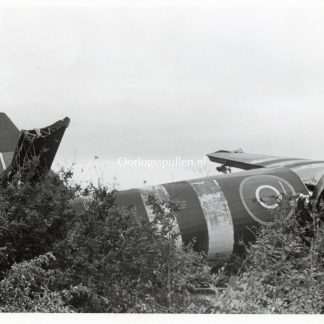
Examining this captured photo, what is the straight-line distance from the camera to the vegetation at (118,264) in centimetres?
594

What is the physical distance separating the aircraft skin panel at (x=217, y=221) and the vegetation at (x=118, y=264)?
1586 millimetres

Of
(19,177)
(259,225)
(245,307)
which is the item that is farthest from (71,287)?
(259,225)

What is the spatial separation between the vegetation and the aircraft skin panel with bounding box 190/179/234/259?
1.59 metres

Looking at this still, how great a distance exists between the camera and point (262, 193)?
913 cm

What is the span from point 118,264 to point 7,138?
8.60 metres

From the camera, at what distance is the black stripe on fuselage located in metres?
8.39

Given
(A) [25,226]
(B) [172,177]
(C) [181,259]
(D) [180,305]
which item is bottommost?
(D) [180,305]

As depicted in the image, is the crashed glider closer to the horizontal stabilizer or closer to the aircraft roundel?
the aircraft roundel

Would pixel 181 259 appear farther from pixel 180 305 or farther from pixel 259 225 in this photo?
pixel 259 225

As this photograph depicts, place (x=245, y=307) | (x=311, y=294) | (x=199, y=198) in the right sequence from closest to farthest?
(x=245, y=307) < (x=311, y=294) < (x=199, y=198)

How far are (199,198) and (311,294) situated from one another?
313 centimetres

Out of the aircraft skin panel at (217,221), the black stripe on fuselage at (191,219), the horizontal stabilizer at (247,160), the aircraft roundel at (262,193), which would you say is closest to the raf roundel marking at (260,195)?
the aircraft roundel at (262,193)

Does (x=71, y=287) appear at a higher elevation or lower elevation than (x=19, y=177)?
lower
